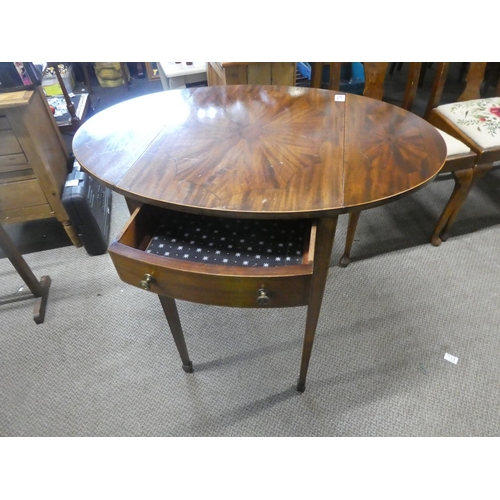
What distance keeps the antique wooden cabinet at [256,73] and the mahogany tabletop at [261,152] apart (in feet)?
1.09

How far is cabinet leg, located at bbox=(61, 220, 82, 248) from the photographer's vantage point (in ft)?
4.82

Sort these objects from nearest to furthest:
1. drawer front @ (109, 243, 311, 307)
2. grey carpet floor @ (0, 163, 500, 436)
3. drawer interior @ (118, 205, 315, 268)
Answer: drawer front @ (109, 243, 311, 307)
drawer interior @ (118, 205, 315, 268)
grey carpet floor @ (0, 163, 500, 436)

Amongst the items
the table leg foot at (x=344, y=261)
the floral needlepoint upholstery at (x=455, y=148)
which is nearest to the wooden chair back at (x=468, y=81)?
the floral needlepoint upholstery at (x=455, y=148)

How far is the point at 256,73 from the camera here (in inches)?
53.7

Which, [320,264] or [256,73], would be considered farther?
[256,73]

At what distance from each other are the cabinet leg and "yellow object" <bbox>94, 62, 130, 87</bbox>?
1.85 meters

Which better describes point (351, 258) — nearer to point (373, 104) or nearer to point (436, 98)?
point (373, 104)

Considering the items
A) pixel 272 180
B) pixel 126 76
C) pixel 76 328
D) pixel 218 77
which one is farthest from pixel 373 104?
pixel 126 76

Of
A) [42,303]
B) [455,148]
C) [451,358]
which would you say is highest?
[455,148]

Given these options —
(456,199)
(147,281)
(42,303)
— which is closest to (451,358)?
(456,199)

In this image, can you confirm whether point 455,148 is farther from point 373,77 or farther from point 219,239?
point 219,239

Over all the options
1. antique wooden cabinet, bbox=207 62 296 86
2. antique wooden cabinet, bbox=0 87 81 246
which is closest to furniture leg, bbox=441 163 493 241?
antique wooden cabinet, bbox=207 62 296 86

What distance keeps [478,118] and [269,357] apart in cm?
129

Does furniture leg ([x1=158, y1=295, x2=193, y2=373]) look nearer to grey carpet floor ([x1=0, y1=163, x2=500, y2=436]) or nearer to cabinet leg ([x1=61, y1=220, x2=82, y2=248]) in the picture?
grey carpet floor ([x1=0, y1=163, x2=500, y2=436])
